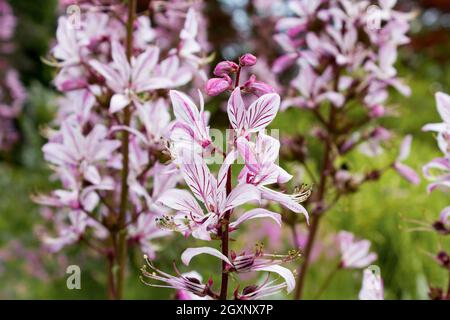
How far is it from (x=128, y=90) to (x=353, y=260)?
83 cm

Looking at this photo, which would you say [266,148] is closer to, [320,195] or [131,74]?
[131,74]

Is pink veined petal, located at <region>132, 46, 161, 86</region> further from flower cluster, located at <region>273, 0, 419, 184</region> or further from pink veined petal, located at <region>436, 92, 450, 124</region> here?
pink veined petal, located at <region>436, 92, 450, 124</region>

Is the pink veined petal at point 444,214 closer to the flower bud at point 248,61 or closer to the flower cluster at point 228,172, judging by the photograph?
the flower cluster at point 228,172

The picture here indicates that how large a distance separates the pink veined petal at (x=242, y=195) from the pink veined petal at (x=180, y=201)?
0.08 meters

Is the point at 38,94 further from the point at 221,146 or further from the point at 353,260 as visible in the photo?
the point at 221,146

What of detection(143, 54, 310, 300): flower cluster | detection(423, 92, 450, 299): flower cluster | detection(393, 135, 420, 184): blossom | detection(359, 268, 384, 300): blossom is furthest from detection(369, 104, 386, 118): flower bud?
detection(143, 54, 310, 300): flower cluster

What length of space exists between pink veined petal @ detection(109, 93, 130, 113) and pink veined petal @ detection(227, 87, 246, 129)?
19.2 inches

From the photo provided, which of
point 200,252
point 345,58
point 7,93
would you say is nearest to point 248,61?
point 200,252

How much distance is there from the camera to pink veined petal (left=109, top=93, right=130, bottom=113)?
53.3 inches

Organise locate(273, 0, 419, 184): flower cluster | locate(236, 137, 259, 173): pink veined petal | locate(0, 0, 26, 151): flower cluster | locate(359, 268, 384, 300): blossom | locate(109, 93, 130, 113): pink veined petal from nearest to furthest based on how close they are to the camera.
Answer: locate(236, 137, 259, 173): pink veined petal < locate(359, 268, 384, 300): blossom < locate(109, 93, 130, 113): pink veined petal < locate(273, 0, 419, 184): flower cluster < locate(0, 0, 26, 151): flower cluster

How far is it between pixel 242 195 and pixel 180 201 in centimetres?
12

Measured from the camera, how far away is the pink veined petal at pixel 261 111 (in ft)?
3.05

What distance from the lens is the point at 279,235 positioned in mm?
3377
